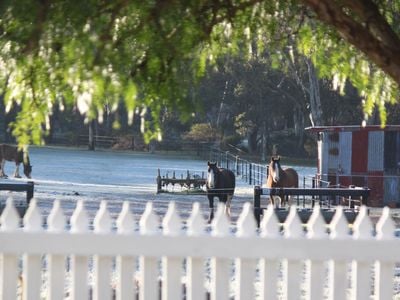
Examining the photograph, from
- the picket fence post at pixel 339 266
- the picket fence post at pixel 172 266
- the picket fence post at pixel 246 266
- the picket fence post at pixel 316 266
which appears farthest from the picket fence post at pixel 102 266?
the picket fence post at pixel 339 266

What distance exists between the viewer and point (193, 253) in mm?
5191

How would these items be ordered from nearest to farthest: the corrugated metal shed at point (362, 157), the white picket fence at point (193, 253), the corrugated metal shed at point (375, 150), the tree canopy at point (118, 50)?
1. the tree canopy at point (118, 50)
2. the white picket fence at point (193, 253)
3. the corrugated metal shed at point (362, 157)
4. the corrugated metal shed at point (375, 150)

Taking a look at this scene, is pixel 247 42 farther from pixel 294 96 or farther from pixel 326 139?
pixel 294 96

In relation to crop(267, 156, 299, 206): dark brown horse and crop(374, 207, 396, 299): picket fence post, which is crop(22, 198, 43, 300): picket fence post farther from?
crop(267, 156, 299, 206): dark brown horse

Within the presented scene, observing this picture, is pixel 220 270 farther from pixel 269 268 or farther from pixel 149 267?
pixel 149 267

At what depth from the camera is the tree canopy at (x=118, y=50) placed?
4.86 m

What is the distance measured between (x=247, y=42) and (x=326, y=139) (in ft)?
72.8

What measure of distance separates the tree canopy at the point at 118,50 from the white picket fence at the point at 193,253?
25.2 inches

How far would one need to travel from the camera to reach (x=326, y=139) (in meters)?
28.3

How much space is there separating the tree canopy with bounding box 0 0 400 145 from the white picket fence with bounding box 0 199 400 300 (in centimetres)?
64

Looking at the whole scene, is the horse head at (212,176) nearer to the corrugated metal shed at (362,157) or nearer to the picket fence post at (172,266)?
the corrugated metal shed at (362,157)

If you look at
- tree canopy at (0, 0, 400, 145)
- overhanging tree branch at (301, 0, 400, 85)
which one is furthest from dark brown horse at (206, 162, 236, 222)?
overhanging tree branch at (301, 0, 400, 85)

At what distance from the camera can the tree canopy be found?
4.86 metres

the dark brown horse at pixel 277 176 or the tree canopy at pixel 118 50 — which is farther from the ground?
the tree canopy at pixel 118 50
